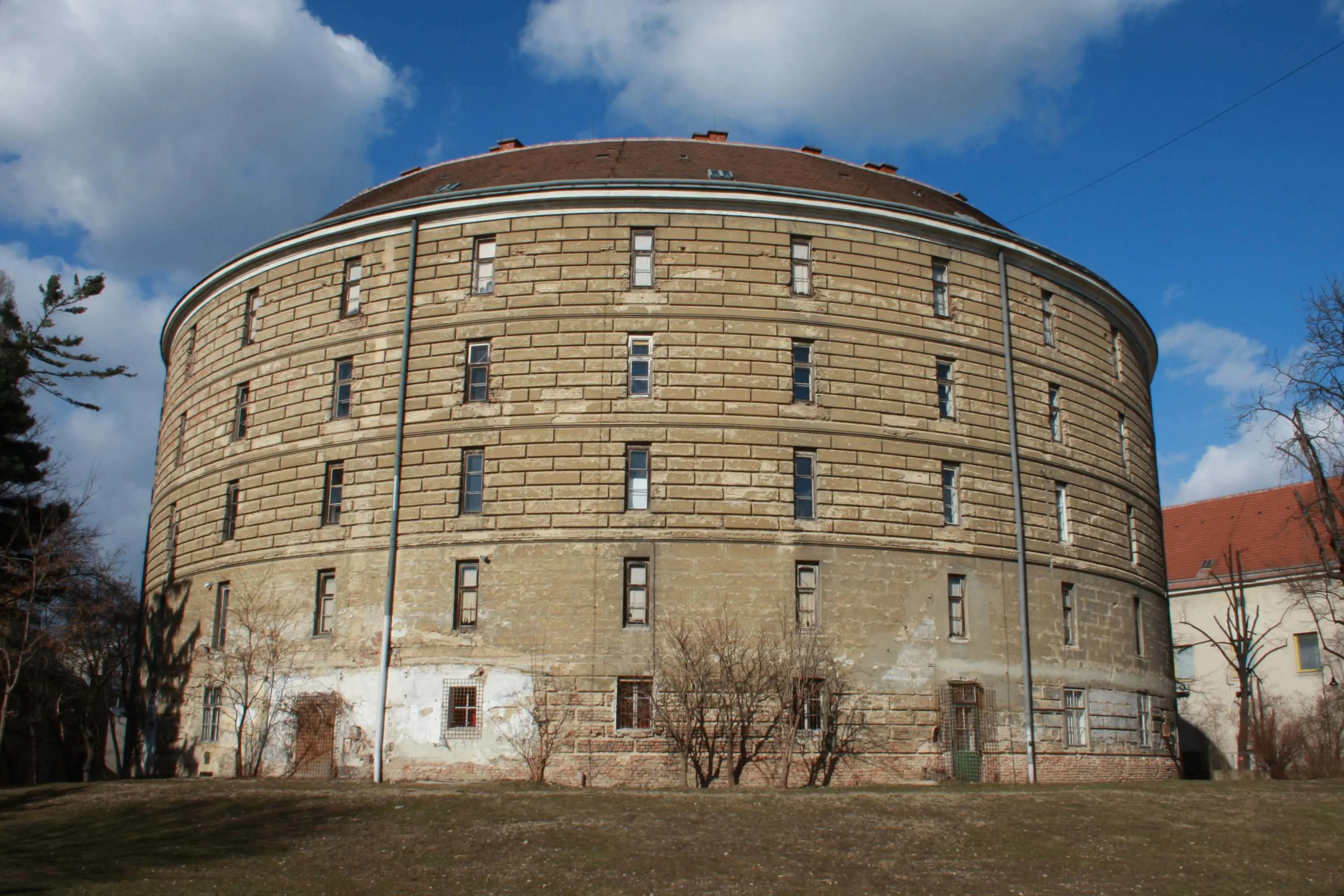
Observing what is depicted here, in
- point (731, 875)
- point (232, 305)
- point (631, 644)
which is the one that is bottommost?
point (731, 875)

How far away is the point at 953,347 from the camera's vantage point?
34031 mm

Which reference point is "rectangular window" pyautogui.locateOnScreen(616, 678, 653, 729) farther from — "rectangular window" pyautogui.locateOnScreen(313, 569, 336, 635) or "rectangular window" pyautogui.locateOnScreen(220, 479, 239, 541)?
"rectangular window" pyautogui.locateOnScreen(220, 479, 239, 541)

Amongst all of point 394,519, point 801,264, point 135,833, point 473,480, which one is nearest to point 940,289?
point 801,264

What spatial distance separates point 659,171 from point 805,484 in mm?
10674

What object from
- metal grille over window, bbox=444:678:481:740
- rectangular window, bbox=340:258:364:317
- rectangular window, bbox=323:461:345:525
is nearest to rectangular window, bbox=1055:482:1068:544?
metal grille over window, bbox=444:678:481:740

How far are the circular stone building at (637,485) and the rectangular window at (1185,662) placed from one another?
863 inches

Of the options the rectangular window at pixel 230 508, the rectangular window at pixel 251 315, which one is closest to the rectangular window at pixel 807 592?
the rectangular window at pixel 230 508

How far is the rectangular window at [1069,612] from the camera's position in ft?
111

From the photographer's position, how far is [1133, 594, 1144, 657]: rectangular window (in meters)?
36.4

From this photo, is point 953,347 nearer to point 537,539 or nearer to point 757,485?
point 757,485

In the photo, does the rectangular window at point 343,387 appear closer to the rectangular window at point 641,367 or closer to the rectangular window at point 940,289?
the rectangular window at point 641,367

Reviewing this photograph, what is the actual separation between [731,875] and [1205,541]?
48583mm

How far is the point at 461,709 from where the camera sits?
29891 millimetres

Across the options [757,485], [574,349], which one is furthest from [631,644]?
[574,349]
